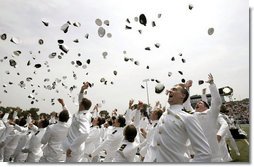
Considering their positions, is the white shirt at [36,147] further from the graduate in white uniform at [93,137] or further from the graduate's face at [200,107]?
the graduate's face at [200,107]

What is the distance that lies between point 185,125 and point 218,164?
5.49 feet

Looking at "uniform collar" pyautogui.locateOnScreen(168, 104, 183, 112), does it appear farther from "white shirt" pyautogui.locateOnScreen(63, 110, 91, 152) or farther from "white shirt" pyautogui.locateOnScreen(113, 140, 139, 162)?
"white shirt" pyautogui.locateOnScreen(63, 110, 91, 152)

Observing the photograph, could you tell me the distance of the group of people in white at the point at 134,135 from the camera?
9.76ft

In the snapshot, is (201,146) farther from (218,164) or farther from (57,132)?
(57,132)

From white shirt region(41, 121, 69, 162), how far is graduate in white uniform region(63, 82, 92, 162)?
671mm

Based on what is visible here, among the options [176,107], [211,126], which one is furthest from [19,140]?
[176,107]

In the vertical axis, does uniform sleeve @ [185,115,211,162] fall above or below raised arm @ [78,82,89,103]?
below

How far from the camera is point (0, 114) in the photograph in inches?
299

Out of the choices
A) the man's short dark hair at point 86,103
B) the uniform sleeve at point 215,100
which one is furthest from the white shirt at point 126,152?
the uniform sleeve at point 215,100

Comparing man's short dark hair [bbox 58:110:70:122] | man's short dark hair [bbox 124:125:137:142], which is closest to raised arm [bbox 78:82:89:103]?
man's short dark hair [bbox 58:110:70:122]

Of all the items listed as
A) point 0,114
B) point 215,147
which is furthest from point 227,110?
point 0,114

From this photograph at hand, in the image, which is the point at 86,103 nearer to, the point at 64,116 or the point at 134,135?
the point at 64,116

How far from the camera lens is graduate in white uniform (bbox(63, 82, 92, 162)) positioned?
4.66 m

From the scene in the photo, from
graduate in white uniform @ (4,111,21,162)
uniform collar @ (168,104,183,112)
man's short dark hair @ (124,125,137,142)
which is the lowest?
graduate in white uniform @ (4,111,21,162)
